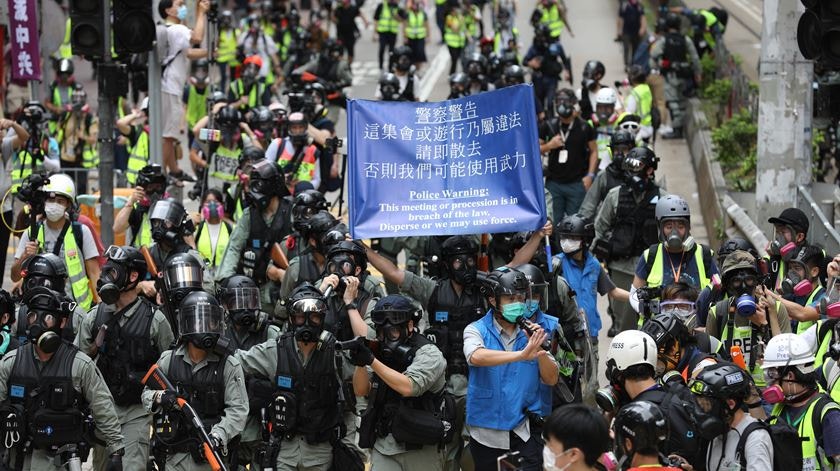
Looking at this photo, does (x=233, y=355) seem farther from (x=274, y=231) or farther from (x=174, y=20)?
(x=174, y=20)

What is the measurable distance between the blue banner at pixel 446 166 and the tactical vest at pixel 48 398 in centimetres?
264

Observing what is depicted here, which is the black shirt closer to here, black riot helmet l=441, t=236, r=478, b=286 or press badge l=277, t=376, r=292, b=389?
black riot helmet l=441, t=236, r=478, b=286

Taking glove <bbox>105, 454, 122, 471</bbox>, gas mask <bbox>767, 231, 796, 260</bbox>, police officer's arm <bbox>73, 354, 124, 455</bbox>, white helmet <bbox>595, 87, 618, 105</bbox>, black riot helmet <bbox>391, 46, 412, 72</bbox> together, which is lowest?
glove <bbox>105, 454, 122, 471</bbox>

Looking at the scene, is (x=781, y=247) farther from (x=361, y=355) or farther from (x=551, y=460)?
(x=551, y=460)

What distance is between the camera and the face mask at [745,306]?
36.6ft

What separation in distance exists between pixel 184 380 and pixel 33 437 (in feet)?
3.44

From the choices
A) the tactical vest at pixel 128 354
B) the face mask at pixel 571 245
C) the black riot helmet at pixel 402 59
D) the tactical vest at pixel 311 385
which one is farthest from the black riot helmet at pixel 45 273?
the black riot helmet at pixel 402 59

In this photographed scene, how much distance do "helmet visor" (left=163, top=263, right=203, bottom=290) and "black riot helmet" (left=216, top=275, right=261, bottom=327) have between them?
0.55 m

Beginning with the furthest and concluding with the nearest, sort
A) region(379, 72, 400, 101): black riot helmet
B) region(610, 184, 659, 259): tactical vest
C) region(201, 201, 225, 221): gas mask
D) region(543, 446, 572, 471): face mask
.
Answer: region(379, 72, 400, 101): black riot helmet < region(201, 201, 225, 221): gas mask < region(610, 184, 659, 259): tactical vest < region(543, 446, 572, 471): face mask

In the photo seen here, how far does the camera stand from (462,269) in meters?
11.6

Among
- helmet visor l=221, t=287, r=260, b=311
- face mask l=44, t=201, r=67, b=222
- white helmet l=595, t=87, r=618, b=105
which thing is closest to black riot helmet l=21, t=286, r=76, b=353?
helmet visor l=221, t=287, r=260, b=311

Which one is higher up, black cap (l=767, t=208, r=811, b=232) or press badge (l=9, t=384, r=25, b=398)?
black cap (l=767, t=208, r=811, b=232)

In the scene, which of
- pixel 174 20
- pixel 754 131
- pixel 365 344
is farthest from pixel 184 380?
pixel 754 131

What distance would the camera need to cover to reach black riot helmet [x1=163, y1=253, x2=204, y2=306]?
1140 cm
